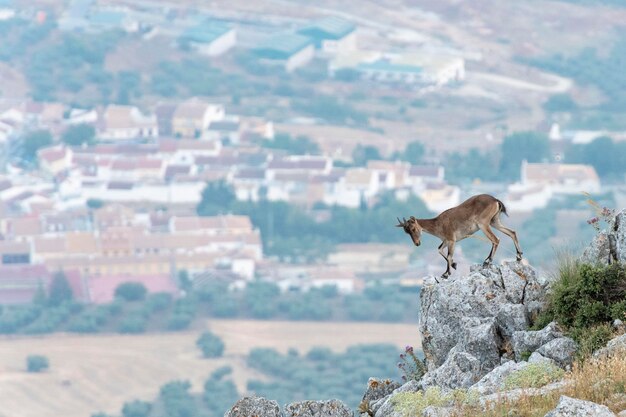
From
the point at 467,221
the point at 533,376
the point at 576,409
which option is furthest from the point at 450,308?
the point at 576,409

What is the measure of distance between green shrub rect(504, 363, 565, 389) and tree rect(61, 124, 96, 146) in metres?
164

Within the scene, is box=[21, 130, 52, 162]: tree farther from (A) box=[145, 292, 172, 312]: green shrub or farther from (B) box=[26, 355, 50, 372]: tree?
(B) box=[26, 355, 50, 372]: tree

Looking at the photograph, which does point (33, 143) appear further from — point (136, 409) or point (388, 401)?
point (388, 401)

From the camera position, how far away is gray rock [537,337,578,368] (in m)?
13.1

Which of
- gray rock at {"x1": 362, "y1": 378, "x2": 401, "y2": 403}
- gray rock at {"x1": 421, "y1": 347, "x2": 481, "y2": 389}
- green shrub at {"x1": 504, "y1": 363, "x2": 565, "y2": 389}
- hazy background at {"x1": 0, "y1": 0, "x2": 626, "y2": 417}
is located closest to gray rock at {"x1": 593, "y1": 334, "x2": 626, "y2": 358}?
green shrub at {"x1": 504, "y1": 363, "x2": 565, "y2": 389}

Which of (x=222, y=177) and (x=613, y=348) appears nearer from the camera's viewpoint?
(x=613, y=348)

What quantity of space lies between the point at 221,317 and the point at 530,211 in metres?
33.0

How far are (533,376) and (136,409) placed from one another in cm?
8482

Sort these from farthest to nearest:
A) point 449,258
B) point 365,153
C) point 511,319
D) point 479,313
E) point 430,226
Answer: point 365,153 < point 430,226 < point 449,258 < point 479,313 < point 511,319

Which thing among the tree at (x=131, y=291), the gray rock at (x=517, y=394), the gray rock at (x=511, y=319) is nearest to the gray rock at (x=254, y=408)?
the gray rock at (x=517, y=394)

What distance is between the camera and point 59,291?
129000 mm

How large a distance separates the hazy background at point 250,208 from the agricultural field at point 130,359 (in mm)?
196

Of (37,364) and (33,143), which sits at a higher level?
(33,143)

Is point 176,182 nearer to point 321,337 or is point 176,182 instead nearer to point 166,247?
point 166,247
